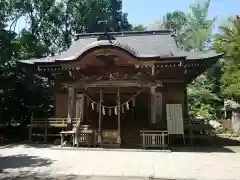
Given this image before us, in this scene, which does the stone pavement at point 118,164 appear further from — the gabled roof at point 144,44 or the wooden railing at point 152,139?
the gabled roof at point 144,44

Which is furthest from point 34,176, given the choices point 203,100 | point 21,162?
point 203,100

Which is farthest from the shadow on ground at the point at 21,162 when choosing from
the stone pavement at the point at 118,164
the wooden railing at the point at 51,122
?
the wooden railing at the point at 51,122

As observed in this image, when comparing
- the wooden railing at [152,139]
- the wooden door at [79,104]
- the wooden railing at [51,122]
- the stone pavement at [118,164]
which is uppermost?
the wooden door at [79,104]

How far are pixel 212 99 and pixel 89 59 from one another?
1525cm

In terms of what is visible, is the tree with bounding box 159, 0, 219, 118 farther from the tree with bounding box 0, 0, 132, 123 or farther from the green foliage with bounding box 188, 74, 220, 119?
the tree with bounding box 0, 0, 132, 123

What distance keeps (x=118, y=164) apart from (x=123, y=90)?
568 cm

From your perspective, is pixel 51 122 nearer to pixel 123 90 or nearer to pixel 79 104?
pixel 79 104

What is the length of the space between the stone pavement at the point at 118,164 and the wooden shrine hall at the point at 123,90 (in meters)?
1.36

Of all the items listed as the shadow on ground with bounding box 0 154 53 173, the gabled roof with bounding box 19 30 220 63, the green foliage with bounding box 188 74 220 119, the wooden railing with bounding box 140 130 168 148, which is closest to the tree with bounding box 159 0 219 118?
the green foliage with bounding box 188 74 220 119

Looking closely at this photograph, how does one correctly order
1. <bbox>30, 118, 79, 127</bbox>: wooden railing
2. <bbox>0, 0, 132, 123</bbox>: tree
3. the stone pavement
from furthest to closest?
<bbox>0, 0, 132, 123</bbox>: tree
<bbox>30, 118, 79, 127</bbox>: wooden railing
the stone pavement

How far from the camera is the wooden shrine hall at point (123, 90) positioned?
37.7 ft

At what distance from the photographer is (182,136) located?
1303cm

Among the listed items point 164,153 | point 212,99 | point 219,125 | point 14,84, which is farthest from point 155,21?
point 164,153

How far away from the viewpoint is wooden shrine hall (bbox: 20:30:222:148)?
37.7 ft
